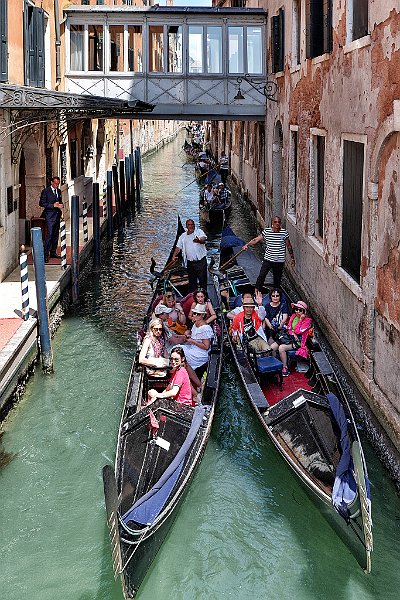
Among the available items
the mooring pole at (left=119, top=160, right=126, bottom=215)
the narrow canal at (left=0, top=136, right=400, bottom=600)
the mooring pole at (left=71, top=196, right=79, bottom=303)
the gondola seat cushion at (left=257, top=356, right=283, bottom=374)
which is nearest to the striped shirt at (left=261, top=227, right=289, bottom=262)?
the narrow canal at (left=0, top=136, right=400, bottom=600)

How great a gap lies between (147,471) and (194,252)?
15.0 feet

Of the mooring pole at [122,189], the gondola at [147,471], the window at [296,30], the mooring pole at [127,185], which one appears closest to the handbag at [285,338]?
the gondola at [147,471]

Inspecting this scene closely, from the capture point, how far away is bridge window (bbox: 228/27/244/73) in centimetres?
1465

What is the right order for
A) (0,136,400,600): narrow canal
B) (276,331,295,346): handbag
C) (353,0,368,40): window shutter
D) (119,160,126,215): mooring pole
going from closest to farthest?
(0,136,400,600): narrow canal → (353,0,368,40): window shutter → (276,331,295,346): handbag → (119,160,126,215): mooring pole

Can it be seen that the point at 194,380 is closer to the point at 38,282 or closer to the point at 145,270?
the point at 38,282

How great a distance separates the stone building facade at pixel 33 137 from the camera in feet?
33.1

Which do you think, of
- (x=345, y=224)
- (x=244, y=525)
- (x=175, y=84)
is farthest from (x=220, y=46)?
(x=244, y=525)

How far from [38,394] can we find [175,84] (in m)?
8.90

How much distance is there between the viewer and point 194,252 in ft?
30.4

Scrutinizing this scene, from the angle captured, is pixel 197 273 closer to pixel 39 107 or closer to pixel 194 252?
pixel 194 252

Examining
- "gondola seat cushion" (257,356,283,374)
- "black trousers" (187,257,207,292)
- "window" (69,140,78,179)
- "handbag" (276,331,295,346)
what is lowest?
"gondola seat cushion" (257,356,283,374)

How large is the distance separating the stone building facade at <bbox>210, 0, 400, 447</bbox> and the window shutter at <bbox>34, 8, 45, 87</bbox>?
376 cm

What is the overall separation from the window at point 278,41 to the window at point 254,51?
145 cm

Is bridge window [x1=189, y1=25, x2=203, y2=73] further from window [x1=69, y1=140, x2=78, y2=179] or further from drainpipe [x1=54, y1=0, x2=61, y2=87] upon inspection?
window [x1=69, y1=140, x2=78, y2=179]
